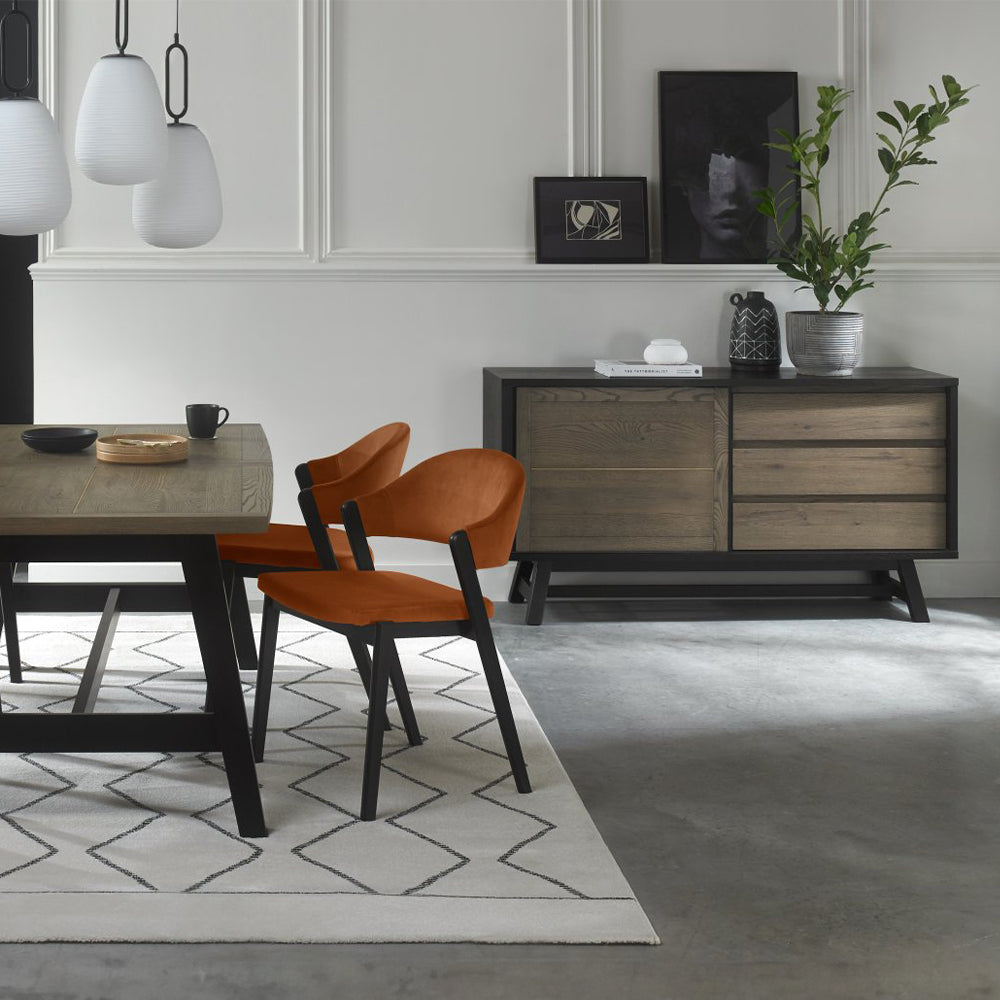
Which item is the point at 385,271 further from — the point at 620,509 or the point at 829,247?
the point at 829,247

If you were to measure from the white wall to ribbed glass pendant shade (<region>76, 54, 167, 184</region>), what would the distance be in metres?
2.30

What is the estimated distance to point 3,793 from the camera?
116 inches

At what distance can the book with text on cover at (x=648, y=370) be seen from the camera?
184 inches

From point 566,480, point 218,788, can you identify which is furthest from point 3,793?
point 566,480

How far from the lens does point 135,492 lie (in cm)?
279

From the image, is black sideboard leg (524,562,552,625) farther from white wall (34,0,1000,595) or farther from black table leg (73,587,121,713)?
black table leg (73,587,121,713)

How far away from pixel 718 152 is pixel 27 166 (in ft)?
10.0

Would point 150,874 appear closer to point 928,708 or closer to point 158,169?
point 158,169

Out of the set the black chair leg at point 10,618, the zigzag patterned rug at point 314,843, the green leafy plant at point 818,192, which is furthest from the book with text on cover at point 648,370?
the black chair leg at point 10,618

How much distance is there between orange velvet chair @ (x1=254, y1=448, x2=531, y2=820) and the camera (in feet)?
9.23

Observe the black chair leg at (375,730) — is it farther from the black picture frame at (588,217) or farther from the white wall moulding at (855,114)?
the white wall moulding at (855,114)

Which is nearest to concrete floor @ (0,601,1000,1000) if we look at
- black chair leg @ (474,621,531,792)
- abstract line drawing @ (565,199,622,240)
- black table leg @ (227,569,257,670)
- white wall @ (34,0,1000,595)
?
black chair leg @ (474,621,531,792)

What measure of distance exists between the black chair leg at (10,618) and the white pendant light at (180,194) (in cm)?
111

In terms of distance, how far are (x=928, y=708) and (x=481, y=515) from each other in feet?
4.72
